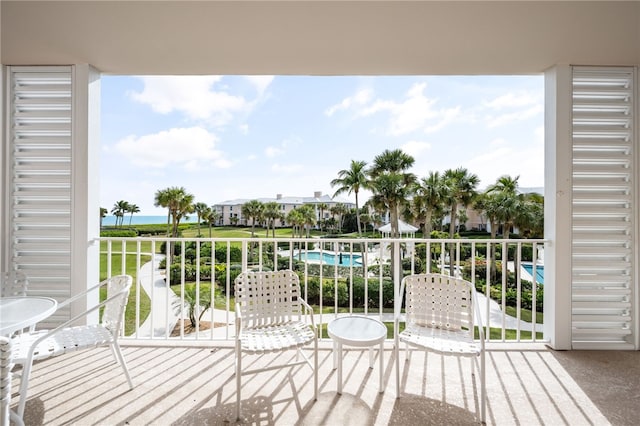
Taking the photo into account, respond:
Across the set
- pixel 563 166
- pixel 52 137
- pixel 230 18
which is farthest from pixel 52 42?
pixel 563 166

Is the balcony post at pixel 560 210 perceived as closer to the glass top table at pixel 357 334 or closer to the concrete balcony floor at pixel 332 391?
the concrete balcony floor at pixel 332 391

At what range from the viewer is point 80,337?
6.71 ft

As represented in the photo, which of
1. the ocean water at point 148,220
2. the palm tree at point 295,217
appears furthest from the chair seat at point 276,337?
the palm tree at point 295,217

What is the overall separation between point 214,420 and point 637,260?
4.04 metres

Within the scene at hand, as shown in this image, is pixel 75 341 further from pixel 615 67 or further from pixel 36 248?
pixel 615 67

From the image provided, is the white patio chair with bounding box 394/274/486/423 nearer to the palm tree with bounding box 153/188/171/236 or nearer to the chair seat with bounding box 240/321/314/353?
the chair seat with bounding box 240/321/314/353

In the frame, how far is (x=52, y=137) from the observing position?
2850 millimetres

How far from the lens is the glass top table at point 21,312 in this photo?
1.62m

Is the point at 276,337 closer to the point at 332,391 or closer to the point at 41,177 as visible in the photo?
the point at 332,391

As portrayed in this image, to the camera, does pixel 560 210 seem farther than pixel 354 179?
No

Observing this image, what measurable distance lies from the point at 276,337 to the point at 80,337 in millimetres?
1393

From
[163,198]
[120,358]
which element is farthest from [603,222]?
[163,198]

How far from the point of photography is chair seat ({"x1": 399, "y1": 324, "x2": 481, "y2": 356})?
6.49 feet

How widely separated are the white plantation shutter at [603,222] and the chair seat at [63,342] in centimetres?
418
